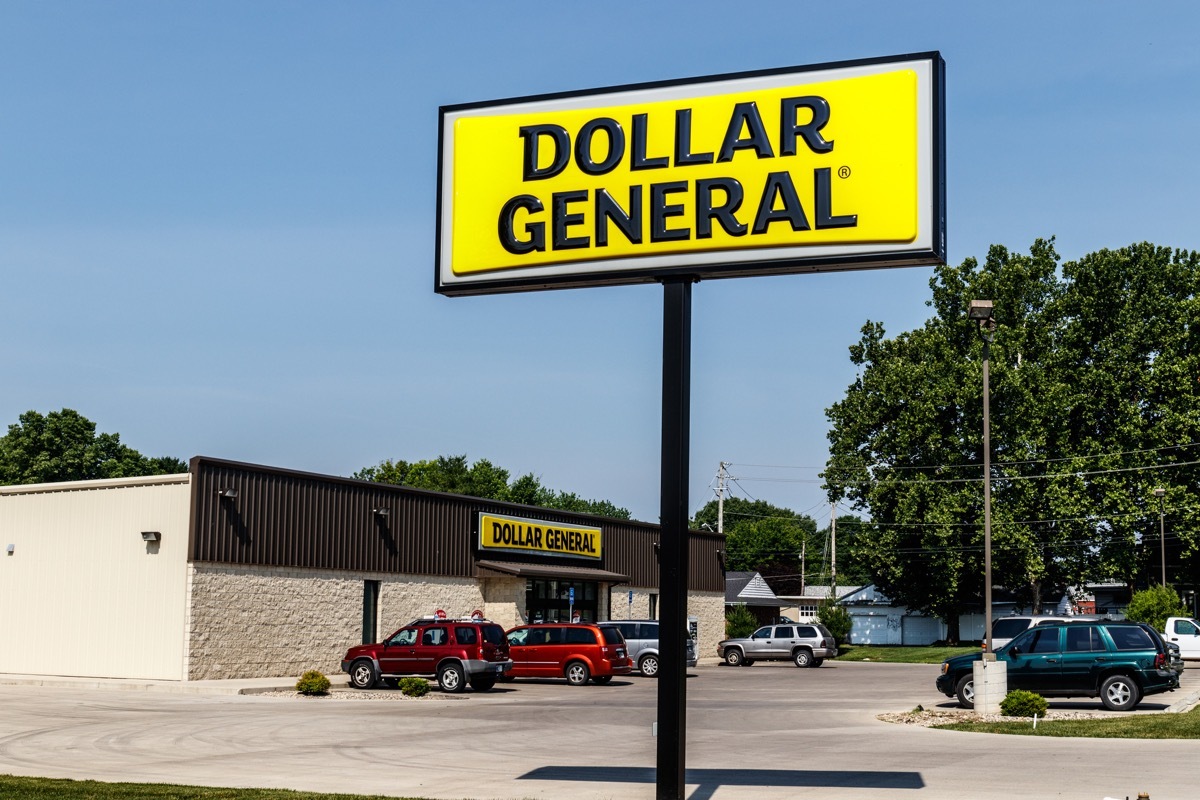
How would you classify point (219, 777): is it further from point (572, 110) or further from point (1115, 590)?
point (1115, 590)

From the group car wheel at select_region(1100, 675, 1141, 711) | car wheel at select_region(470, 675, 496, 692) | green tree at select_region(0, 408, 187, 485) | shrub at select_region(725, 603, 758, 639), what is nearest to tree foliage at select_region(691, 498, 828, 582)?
green tree at select_region(0, 408, 187, 485)

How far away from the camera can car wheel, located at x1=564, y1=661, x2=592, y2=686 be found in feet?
122

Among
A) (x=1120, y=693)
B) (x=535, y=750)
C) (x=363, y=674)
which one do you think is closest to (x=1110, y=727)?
(x=1120, y=693)

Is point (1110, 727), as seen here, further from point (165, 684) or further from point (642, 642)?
point (642, 642)

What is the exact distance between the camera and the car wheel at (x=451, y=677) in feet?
106

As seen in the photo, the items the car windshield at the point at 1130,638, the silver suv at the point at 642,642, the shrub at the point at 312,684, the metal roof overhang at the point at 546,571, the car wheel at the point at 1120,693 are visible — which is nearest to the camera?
the car wheel at the point at 1120,693

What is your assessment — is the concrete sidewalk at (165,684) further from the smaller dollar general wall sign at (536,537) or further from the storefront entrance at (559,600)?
the storefront entrance at (559,600)

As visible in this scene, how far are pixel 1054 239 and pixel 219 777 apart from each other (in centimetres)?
6192

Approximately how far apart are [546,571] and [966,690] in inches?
898

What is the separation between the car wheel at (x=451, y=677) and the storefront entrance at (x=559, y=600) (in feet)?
50.5

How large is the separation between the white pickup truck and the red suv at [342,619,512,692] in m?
32.9

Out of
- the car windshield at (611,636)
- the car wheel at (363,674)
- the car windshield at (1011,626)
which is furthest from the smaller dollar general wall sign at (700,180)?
the car windshield at (1011,626)

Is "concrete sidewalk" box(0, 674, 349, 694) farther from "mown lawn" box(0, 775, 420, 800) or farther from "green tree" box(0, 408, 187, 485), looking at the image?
"green tree" box(0, 408, 187, 485)

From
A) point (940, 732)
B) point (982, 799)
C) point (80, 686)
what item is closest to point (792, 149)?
point (982, 799)
